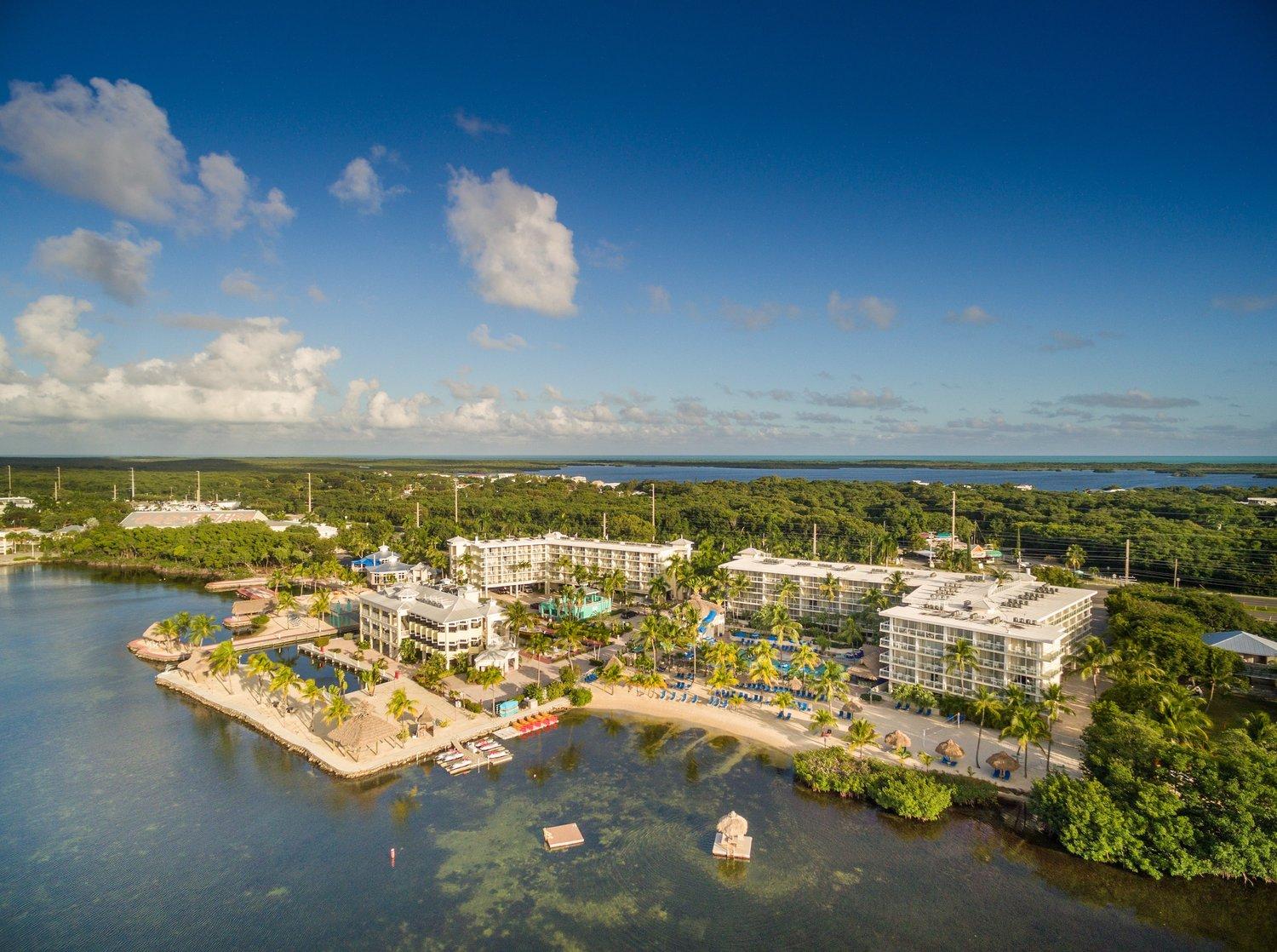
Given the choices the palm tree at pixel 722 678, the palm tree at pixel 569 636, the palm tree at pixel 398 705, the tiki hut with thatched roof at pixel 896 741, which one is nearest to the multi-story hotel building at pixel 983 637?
the tiki hut with thatched roof at pixel 896 741

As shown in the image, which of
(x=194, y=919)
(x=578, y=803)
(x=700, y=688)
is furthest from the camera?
(x=700, y=688)

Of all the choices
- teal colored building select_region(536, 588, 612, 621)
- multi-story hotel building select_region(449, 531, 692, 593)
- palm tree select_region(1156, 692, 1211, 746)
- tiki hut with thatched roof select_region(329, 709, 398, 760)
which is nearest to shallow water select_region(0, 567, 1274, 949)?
tiki hut with thatched roof select_region(329, 709, 398, 760)

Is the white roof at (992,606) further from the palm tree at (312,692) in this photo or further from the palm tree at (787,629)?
the palm tree at (312,692)

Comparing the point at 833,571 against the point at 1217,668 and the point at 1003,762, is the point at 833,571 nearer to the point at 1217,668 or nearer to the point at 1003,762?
the point at 1217,668

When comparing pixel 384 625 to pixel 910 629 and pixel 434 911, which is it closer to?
pixel 434 911

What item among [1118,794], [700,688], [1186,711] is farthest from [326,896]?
[1186,711]

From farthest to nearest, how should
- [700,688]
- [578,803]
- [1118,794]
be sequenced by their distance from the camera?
[700,688], [578,803], [1118,794]

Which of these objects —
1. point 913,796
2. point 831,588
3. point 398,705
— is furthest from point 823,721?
point 398,705
